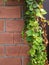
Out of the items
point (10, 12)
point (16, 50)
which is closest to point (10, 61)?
point (16, 50)

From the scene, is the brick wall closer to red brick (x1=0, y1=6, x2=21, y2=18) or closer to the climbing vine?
red brick (x1=0, y1=6, x2=21, y2=18)

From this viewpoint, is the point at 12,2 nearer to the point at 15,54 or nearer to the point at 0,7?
the point at 0,7

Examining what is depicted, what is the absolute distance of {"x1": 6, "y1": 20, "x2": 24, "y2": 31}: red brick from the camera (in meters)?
2.06

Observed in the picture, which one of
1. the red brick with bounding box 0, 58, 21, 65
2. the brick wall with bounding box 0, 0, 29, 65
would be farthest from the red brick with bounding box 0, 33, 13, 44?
the red brick with bounding box 0, 58, 21, 65

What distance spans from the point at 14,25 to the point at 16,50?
22 cm

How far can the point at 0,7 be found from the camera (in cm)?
205

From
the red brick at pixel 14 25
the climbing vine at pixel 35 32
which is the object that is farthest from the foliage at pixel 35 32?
the red brick at pixel 14 25

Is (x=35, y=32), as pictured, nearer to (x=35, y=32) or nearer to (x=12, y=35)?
(x=35, y=32)

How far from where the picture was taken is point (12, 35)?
2.06m

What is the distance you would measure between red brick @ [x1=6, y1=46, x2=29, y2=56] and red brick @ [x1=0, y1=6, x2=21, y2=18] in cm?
28

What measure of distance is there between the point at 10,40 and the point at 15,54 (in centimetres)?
13

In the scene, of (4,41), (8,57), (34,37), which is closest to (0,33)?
(4,41)

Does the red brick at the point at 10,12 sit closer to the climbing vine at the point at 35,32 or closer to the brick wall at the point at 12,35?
the brick wall at the point at 12,35

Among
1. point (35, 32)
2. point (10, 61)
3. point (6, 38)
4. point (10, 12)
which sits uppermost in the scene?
point (10, 12)
